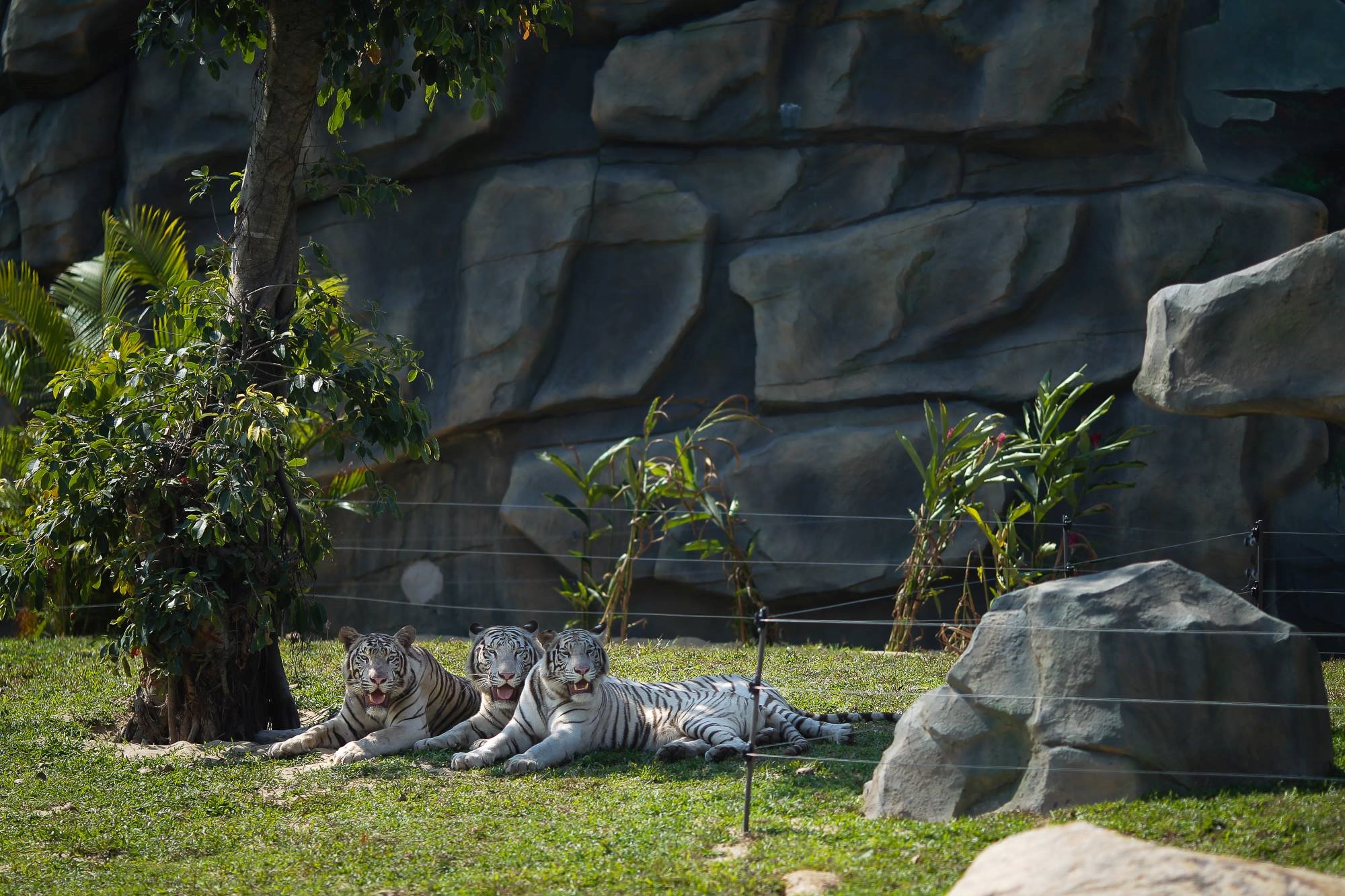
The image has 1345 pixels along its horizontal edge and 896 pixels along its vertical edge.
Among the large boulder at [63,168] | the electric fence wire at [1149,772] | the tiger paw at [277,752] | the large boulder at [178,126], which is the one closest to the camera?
the electric fence wire at [1149,772]

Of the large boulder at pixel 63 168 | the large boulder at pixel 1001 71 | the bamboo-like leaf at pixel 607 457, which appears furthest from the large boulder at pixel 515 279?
the large boulder at pixel 63 168

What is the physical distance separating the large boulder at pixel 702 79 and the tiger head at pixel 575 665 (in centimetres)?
627

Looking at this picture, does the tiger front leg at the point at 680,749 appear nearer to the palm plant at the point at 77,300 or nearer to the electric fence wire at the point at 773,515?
the electric fence wire at the point at 773,515

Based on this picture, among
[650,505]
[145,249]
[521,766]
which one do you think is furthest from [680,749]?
[145,249]

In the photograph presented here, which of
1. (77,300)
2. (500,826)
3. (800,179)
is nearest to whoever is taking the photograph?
(500,826)

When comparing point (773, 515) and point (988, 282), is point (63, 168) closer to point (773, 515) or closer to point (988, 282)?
point (773, 515)

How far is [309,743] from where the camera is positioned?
21.2 ft

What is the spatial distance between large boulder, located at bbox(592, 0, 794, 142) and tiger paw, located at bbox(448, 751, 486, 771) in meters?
6.87

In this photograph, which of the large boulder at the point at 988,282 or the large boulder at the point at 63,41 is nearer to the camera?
the large boulder at the point at 988,282

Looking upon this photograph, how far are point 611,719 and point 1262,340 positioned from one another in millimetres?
3364

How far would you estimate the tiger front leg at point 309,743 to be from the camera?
639 centimetres

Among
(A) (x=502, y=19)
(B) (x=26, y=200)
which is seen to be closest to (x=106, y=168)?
(B) (x=26, y=200)

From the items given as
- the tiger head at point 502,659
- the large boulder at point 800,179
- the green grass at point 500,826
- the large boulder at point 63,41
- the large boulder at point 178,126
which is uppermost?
the large boulder at point 63,41

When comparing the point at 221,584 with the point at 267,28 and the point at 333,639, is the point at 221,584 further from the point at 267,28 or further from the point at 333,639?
the point at 333,639
